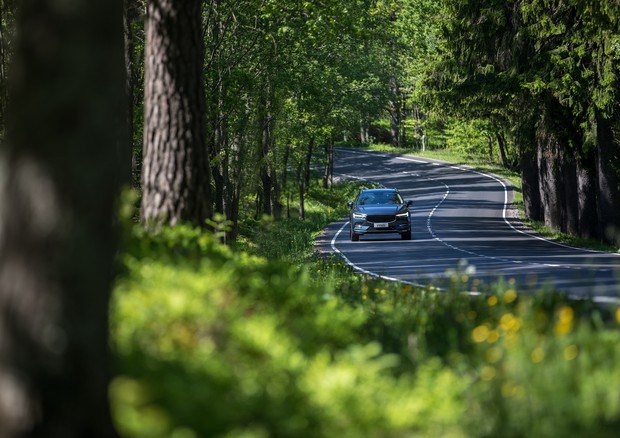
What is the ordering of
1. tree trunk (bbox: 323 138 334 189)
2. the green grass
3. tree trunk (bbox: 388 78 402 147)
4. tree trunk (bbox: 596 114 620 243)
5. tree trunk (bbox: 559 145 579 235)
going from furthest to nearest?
tree trunk (bbox: 388 78 402 147) → tree trunk (bbox: 323 138 334 189) → tree trunk (bbox: 559 145 579 235) → the green grass → tree trunk (bbox: 596 114 620 243)

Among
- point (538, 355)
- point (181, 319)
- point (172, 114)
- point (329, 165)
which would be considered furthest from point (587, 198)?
point (329, 165)

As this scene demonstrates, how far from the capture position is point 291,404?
18.2ft

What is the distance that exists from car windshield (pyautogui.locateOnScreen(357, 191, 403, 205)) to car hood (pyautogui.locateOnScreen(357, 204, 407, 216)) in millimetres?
421

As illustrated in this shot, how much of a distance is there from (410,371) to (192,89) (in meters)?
5.38

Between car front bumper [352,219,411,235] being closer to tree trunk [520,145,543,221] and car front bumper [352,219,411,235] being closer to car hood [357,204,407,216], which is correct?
car hood [357,204,407,216]

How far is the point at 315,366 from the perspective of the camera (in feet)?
20.3

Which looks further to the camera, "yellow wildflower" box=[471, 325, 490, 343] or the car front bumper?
the car front bumper

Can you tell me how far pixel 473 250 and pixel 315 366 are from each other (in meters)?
26.6

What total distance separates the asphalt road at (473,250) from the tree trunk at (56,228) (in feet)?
18.3

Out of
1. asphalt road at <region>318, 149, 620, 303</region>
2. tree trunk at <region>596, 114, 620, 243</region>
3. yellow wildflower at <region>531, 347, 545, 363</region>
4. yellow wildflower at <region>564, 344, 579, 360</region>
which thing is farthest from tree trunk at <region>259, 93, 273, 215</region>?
yellow wildflower at <region>531, 347, 545, 363</region>

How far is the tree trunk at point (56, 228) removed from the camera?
454 centimetres

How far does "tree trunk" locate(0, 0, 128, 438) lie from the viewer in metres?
4.54

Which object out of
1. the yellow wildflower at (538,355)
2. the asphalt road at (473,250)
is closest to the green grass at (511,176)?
the asphalt road at (473,250)

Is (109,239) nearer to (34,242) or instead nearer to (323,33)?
(34,242)
